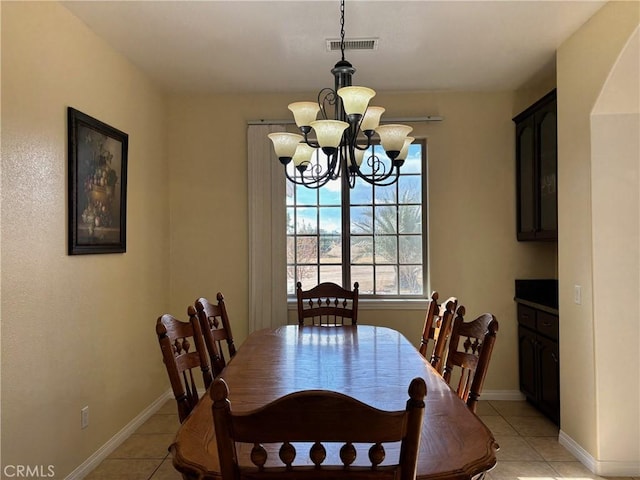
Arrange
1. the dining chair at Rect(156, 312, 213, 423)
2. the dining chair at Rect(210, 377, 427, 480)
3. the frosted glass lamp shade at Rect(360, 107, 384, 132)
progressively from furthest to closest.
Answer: the frosted glass lamp shade at Rect(360, 107, 384, 132) < the dining chair at Rect(156, 312, 213, 423) < the dining chair at Rect(210, 377, 427, 480)

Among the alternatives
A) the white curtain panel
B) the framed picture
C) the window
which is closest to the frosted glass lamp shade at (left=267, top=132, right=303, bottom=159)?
the framed picture

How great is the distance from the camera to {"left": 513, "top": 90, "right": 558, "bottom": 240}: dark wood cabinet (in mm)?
3271

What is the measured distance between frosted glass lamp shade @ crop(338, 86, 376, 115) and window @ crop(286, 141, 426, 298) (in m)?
2.02

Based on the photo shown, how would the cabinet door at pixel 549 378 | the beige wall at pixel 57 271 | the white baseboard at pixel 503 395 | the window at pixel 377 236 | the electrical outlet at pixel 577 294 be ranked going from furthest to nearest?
the window at pixel 377 236
the white baseboard at pixel 503 395
the cabinet door at pixel 549 378
the electrical outlet at pixel 577 294
the beige wall at pixel 57 271

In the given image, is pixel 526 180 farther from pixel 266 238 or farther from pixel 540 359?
pixel 266 238

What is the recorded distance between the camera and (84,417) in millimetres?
2686

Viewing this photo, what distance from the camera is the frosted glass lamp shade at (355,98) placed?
1.97 m

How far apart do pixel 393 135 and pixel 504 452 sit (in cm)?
219

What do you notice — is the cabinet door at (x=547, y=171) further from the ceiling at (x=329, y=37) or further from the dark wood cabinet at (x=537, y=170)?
the ceiling at (x=329, y=37)

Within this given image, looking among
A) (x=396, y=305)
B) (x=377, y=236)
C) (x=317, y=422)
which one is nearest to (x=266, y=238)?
(x=377, y=236)

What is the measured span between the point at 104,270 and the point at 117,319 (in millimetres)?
383

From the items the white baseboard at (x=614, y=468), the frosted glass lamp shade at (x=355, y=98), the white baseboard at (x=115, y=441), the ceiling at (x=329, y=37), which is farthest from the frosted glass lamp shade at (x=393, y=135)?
the white baseboard at (x=115, y=441)

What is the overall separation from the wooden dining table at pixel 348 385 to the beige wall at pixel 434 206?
1.22 m

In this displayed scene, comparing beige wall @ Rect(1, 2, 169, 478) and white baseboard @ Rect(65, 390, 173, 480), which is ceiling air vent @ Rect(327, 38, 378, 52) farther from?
white baseboard @ Rect(65, 390, 173, 480)
